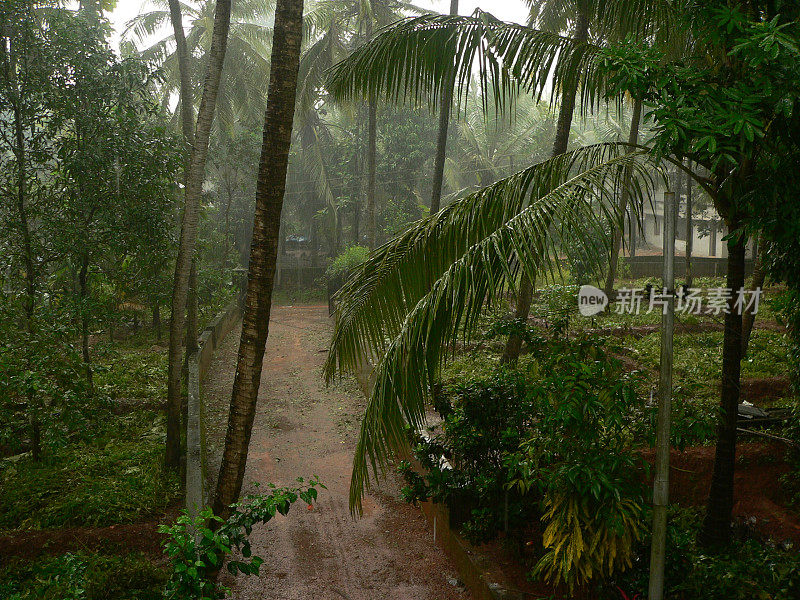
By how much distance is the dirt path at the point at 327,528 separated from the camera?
18.7 feet

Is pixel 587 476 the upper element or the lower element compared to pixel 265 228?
lower

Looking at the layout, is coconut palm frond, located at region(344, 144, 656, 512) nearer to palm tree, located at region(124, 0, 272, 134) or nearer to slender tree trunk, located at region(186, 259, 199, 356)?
slender tree trunk, located at region(186, 259, 199, 356)

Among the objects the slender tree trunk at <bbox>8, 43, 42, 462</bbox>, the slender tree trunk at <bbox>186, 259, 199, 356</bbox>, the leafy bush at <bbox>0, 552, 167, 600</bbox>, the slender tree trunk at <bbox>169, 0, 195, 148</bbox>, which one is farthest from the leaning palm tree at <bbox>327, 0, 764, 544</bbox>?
the slender tree trunk at <bbox>186, 259, 199, 356</bbox>

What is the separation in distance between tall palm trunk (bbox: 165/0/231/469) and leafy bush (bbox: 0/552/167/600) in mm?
2269

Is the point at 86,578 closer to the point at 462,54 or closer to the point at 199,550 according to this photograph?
the point at 199,550

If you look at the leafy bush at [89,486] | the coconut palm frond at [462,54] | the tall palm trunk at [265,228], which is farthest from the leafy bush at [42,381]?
the coconut palm frond at [462,54]

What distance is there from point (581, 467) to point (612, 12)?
3730 mm

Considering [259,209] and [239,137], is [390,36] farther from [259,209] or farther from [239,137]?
[239,137]

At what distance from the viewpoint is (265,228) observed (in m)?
4.87

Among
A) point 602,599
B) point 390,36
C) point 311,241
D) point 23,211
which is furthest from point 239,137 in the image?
point 602,599

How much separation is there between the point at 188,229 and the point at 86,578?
4.12 meters

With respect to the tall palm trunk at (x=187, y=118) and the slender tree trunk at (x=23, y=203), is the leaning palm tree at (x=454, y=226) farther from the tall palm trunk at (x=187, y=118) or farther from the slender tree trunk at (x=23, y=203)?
the tall palm trunk at (x=187, y=118)

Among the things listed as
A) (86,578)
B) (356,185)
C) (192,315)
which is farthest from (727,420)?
(356,185)

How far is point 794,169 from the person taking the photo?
3387mm
